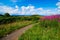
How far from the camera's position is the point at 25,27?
484 centimetres

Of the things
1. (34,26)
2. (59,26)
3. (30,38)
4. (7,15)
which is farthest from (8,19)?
(59,26)

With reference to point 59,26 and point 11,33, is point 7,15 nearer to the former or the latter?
point 11,33

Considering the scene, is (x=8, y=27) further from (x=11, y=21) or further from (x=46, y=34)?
(x=46, y=34)

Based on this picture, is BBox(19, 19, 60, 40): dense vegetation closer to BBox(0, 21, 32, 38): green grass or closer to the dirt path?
the dirt path

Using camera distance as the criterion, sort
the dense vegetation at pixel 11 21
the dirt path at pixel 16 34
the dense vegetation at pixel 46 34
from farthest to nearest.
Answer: the dirt path at pixel 16 34 < the dense vegetation at pixel 11 21 < the dense vegetation at pixel 46 34

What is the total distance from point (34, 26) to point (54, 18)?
2.24 feet

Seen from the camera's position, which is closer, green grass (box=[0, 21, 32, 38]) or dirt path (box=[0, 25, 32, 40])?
green grass (box=[0, 21, 32, 38])

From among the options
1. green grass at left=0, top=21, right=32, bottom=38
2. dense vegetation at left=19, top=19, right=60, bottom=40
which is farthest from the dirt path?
dense vegetation at left=19, top=19, right=60, bottom=40

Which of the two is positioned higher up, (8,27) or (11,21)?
(11,21)

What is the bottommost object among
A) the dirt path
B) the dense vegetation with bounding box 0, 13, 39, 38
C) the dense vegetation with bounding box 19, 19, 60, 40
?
the dirt path

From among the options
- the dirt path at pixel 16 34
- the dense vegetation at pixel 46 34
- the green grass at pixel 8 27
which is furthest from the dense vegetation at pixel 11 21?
the dense vegetation at pixel 46 34

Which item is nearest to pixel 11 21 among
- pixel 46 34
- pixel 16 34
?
pixel 16 34

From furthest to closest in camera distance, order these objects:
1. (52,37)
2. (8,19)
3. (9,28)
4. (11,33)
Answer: (11,33) < (9,28) < (8,19) < (52,37)

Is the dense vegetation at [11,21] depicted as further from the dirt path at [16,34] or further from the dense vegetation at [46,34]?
the dense vegetation at [46,34]
